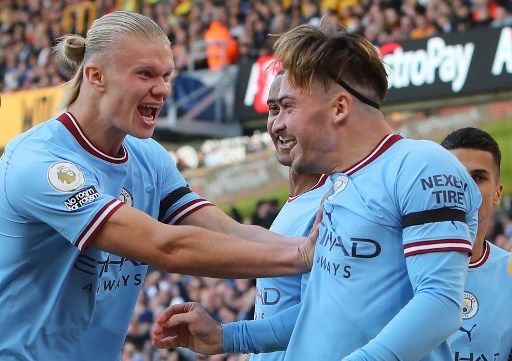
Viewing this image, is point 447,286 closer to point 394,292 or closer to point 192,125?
point 394,292

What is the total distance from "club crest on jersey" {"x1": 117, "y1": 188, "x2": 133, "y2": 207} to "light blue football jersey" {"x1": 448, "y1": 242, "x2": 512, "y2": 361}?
5.02ft

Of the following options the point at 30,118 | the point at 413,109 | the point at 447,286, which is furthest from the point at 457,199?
the point at 30,118

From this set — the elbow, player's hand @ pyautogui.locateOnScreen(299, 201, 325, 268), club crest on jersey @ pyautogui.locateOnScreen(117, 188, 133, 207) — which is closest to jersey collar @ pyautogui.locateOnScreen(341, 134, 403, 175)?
player's hand @ pyautogui.locateOnScreen(299, 201, 325, 268)

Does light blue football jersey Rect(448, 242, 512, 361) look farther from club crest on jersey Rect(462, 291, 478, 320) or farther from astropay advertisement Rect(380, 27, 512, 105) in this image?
astropay advertisement Rect(380, 27, 512, 105)

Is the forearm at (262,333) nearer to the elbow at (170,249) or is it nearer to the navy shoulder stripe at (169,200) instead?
the elbow at (170,249)

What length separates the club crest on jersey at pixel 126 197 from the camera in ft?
16.4

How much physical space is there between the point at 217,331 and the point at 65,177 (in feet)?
2.92

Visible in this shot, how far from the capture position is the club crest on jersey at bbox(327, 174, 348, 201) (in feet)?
13.3

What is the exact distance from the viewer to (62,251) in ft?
15.9

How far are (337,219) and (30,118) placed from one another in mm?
21287

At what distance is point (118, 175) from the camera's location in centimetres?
498

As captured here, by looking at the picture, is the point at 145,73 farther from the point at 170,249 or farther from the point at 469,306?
the point at 469,306

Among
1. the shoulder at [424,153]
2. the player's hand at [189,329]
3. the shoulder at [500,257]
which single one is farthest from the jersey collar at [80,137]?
the shoulder at [500,257]

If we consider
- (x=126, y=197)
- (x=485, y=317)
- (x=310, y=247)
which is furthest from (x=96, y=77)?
(x=485, y=317)
